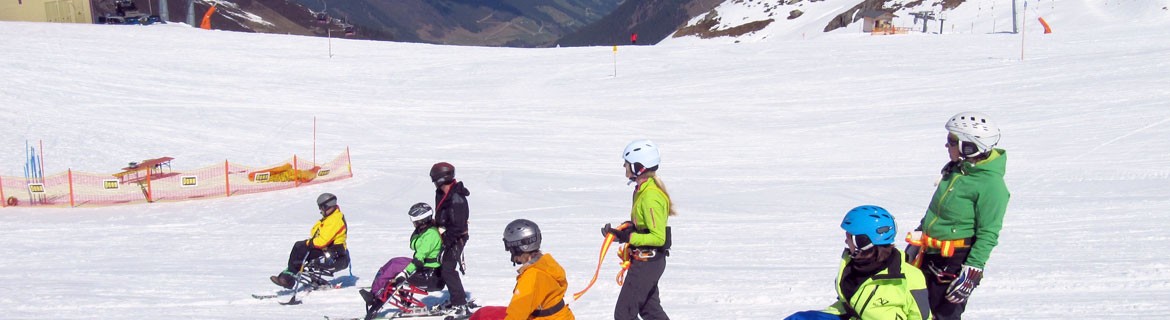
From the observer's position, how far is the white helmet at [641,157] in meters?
5.27

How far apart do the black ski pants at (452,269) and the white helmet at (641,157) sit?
2.34 metres

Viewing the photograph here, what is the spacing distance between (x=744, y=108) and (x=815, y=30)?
4609cm

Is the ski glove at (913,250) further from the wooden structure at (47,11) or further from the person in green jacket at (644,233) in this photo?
the wooden structure at (47,11)

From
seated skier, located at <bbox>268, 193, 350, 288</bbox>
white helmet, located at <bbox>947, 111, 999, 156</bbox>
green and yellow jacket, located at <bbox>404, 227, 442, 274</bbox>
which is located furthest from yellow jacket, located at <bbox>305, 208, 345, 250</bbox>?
white helmet, located at <bbox>947, 111, 999, 156</bbox>

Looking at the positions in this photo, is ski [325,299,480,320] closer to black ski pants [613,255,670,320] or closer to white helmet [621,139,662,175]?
black ski pants [613,255,670,320]

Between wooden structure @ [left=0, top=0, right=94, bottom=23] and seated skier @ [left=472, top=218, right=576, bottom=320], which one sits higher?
wooden structure @ [left=0, top=0, right=94, bottom=23]

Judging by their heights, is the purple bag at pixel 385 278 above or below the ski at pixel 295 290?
above

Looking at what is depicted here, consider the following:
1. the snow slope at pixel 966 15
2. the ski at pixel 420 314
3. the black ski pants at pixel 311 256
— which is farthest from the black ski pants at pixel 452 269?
the snow slope at pixel 966 15

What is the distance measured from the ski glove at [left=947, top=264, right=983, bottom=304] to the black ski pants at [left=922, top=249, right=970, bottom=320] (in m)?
0.08

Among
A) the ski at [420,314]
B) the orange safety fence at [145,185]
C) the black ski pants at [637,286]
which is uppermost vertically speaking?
the black ski pants at [637,286]

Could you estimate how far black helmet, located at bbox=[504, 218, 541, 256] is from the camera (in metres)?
4.62

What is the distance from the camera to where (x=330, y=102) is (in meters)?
27.5

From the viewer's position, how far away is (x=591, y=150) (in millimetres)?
20359

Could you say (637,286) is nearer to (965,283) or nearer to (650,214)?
(650,214)
